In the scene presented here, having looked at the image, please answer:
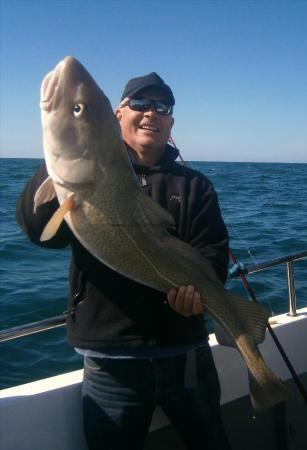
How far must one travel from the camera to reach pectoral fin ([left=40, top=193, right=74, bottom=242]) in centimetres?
222

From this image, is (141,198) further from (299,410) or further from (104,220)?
(299,410)

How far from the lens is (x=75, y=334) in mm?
2586

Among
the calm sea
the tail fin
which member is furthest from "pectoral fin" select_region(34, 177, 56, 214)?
the calm sea

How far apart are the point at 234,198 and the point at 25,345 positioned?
2044 cm

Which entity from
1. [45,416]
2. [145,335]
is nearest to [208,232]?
[145,335]

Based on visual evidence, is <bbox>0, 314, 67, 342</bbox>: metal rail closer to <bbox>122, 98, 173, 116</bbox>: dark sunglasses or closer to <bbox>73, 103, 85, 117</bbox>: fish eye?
<bbox>73, 103, 85, 117</bbox>: fish eye

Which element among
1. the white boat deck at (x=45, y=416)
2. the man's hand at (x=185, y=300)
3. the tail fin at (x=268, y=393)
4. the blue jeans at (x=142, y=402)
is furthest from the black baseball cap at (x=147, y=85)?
the white boat deck at (x=45, y=416)

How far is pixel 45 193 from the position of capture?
2.38m

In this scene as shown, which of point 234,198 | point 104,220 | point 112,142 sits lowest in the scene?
point 234,198

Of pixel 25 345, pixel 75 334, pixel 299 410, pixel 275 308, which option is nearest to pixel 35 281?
pixel 25 345

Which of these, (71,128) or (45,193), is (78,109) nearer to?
(71,128)

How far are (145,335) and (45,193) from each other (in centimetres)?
96

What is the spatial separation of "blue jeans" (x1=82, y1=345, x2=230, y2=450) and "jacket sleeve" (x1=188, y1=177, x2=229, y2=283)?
0.57 metres

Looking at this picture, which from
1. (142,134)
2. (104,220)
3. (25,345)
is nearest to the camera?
(104,220)
